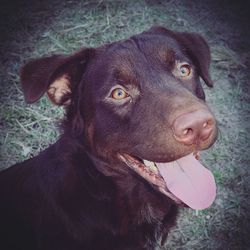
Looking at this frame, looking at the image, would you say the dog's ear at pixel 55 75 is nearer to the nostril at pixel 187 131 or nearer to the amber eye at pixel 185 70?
the amber eye at pixel 185 70

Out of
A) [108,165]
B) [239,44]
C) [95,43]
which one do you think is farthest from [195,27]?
[108,165]

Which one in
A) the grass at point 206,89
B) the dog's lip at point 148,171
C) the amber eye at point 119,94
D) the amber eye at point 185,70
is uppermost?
the amber eye at point 185,70

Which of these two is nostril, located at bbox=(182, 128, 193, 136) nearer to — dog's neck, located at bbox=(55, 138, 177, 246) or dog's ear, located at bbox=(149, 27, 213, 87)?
dog's neck, located at bbox=(55, 138, 177, 246)

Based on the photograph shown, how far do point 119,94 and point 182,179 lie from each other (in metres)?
0.77

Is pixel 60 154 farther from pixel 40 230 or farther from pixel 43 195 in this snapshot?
pixel 40 230

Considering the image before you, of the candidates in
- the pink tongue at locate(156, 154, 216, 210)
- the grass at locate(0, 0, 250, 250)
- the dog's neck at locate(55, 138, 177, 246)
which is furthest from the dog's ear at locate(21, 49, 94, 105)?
the grass at locate(0, 0, 250, 250)

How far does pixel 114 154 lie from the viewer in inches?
118

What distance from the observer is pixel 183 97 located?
8.61 ft

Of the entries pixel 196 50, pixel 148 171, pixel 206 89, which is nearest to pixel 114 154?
pixel 148 171

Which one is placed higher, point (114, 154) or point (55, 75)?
point (55, 75)

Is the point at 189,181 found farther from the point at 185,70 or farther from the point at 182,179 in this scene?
the point at 185,70

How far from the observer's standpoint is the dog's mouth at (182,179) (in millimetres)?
2789

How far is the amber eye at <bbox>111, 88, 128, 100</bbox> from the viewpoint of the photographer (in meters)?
2.87

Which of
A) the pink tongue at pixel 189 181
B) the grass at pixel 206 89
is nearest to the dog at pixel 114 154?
the pink tongue at pixel 189 181
